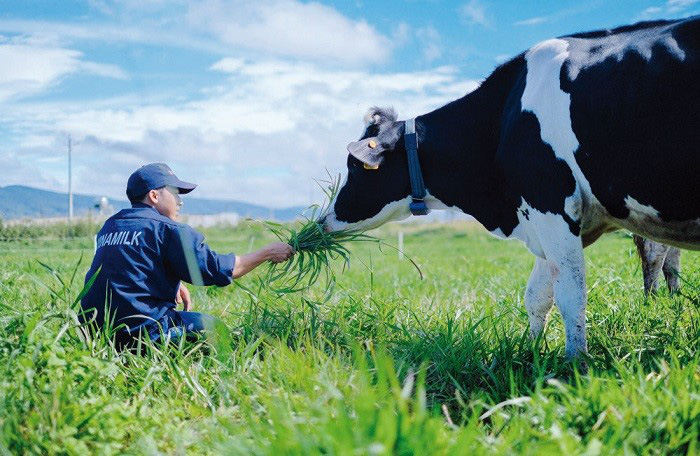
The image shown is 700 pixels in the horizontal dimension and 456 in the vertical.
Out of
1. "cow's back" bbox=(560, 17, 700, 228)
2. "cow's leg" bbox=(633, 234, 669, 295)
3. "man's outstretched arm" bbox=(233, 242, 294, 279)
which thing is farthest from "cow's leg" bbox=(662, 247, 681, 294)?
"man's outstretched arm" bbox=(233, 242, 294, 279)

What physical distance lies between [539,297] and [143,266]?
275cm

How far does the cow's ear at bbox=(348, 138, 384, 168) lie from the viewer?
16.1ft

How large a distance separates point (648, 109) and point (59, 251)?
9.14 m

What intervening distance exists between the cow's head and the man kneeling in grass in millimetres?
1109

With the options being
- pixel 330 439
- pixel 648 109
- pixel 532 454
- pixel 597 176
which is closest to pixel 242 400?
pixel 330 439

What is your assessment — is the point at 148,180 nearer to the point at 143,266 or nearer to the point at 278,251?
the point at 143,266

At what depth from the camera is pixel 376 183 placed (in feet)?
16.9

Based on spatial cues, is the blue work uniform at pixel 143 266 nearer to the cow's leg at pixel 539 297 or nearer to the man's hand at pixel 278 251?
the man's hand at pixel 278 251

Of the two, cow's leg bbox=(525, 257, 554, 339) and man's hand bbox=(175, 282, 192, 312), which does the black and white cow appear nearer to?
cow's leg bbox=(525, 257, 554, 339)

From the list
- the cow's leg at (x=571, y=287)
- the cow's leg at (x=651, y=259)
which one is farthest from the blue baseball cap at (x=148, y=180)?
the cow's leg at (x=651, y=259)

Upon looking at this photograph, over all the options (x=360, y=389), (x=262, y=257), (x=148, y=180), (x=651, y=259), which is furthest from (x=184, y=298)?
(x=651, y=259)

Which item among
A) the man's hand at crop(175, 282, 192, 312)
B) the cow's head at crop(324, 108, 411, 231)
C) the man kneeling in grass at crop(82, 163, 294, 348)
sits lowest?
the man's hand at crop(175, 282, 192, 312)

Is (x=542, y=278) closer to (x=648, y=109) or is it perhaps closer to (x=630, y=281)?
(x=648, y=109)

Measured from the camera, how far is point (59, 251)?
1030cm
